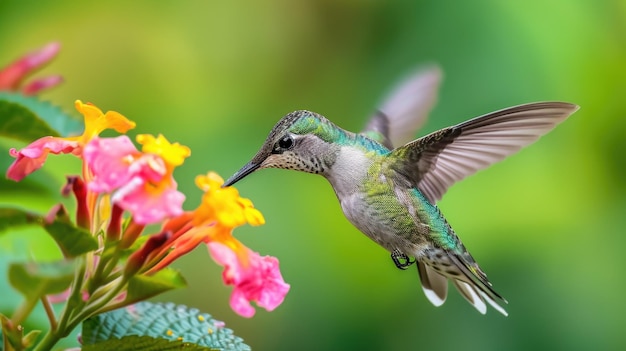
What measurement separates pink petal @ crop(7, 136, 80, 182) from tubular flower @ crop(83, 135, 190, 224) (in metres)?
0.10

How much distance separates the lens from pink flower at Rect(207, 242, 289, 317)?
114 cm

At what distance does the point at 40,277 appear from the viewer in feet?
3.27

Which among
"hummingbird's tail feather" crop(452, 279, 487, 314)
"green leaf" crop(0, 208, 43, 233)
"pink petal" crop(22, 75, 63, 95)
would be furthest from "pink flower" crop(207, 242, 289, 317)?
"pink petal" crop(22, 75, 63, 95)

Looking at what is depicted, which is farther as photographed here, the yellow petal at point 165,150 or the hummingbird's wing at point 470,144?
the hummingbird's wing at point 470,144

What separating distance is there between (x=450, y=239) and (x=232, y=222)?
0.86 meters

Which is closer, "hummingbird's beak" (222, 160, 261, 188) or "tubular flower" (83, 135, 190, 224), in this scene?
"tubular flower" (83, 135, 190, 224)

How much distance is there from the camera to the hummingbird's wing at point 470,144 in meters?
1.62

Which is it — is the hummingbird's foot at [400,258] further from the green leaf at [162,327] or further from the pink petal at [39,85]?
Answer: the pink petal at [39,85]

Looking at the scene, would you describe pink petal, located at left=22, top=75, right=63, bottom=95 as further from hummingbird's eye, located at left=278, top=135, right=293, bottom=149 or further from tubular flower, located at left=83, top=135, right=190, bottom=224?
tubular flower, located at left=83, top=135, right=190, bottom=224

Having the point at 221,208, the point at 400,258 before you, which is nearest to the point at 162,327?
the point at 221,208

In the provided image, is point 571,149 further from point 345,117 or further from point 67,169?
point 67,169

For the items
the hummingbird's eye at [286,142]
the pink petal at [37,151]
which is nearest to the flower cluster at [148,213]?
the pink petal at [37,151]

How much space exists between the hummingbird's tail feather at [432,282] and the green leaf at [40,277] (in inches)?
40.9

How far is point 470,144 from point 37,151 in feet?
3.01
